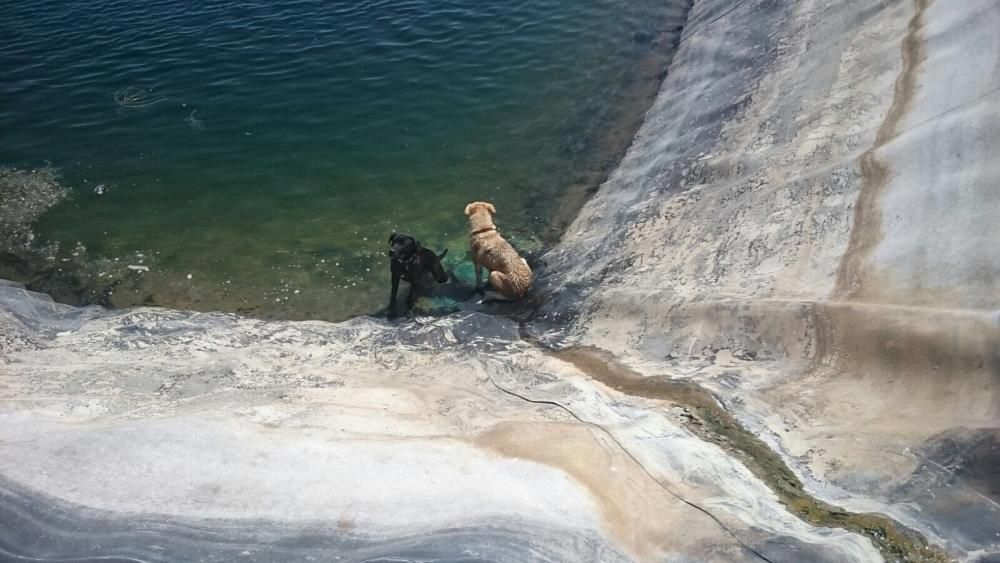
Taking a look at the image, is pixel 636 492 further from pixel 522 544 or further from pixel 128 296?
pixel 128 296

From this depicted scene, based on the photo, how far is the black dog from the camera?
365 inches

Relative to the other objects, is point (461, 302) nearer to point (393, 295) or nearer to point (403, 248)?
point (393, 295)

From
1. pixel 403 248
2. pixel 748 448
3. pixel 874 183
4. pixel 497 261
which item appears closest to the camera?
pixel 748 448

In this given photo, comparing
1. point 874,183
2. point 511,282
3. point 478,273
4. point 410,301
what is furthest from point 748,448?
point 410,301

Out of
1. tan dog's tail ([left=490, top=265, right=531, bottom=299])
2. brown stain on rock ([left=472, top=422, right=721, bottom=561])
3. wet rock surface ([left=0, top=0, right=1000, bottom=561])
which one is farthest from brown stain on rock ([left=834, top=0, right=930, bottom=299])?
tan dog's tail ([left=490, top=265, right=531, bottom=299])

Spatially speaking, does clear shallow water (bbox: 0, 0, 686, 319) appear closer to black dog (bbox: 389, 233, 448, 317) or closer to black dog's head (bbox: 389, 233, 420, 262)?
black dog (bbox: 389, 233, 448, 317)

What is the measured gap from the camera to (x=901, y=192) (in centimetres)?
830

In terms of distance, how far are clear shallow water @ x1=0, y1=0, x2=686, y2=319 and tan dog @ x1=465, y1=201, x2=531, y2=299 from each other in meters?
1.01

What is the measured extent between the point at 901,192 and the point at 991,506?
4.45 m

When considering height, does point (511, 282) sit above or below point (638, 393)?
above

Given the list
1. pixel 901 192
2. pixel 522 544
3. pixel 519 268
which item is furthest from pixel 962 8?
pixel 522 544

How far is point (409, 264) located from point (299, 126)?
22.0 feet

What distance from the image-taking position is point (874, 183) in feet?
28.5

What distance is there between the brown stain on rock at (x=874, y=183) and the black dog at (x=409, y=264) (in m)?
5.18
